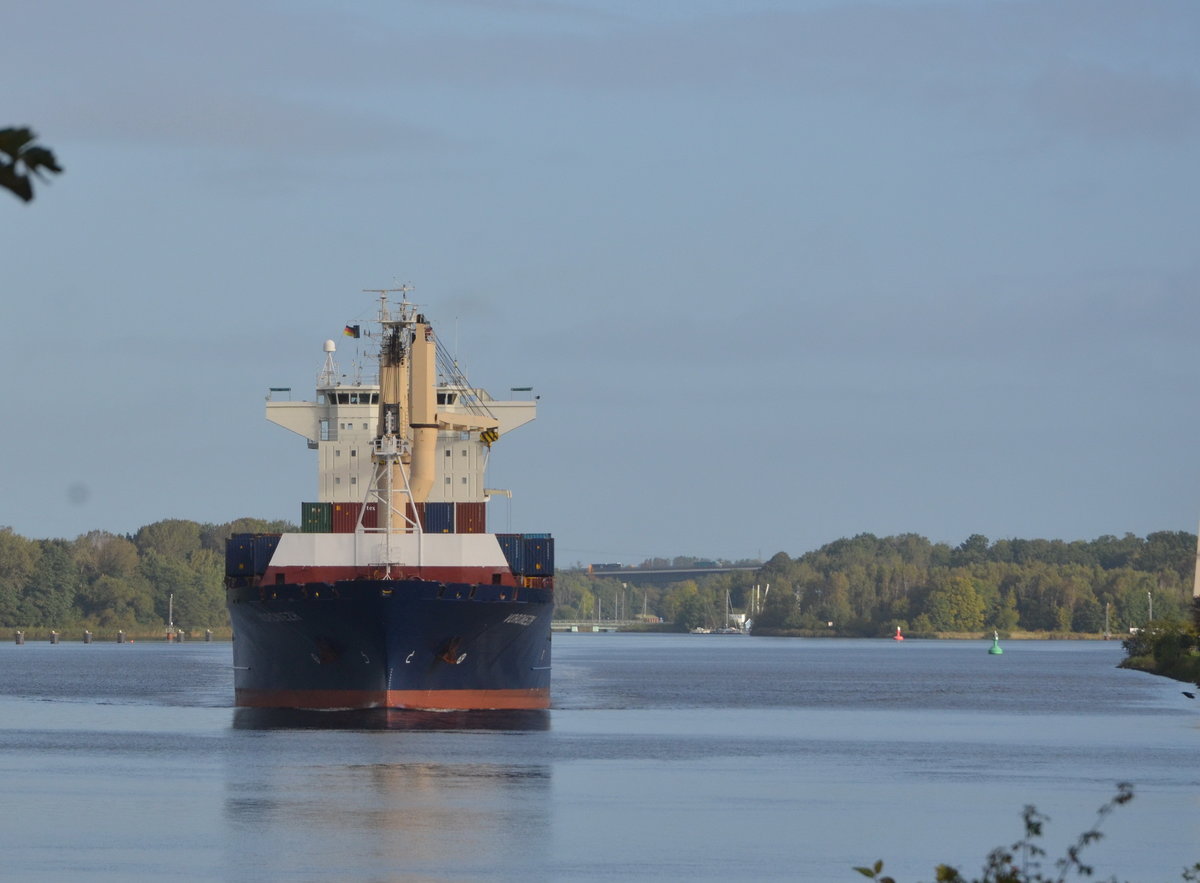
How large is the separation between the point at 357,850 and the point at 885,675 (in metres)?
83.4

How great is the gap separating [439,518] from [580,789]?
24524 millimetres

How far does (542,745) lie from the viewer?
4738cm

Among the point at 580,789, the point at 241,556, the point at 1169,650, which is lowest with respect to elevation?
the point at 580,789

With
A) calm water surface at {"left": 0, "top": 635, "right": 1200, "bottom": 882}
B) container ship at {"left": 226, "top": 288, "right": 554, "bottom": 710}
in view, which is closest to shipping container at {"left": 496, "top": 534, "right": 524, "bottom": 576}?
container ship at {"left": 226, "top": 288, "right": 554, "bottom": 710}

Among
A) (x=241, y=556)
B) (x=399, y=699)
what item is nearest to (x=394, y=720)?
(x=399, y=699)

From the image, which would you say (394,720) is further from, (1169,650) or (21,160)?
(1169,650)

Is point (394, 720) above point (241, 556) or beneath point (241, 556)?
beneath

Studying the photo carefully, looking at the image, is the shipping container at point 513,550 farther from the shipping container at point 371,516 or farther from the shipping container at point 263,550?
the shipping container at point 263,550

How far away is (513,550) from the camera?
60062 mm

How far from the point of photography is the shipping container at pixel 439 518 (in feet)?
198

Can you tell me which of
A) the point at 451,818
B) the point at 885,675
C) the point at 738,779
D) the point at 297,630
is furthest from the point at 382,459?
the point at 885,675

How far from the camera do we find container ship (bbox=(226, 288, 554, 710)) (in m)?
53.5

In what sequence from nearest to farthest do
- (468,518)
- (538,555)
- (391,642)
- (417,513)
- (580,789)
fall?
(580,789) < (391,642) < (417,513) < (468,518) < (538,555)

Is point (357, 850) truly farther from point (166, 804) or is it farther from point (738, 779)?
point (738, 779)
